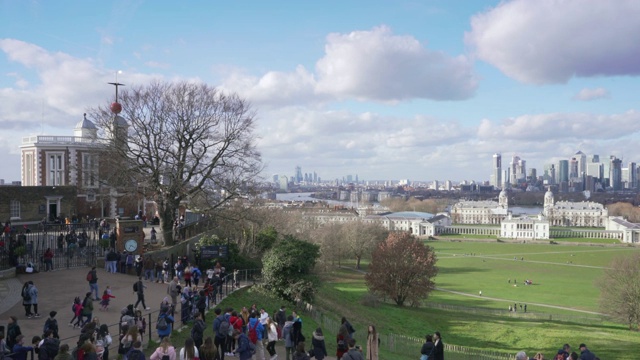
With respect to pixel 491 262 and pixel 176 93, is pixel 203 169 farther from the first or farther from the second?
pixel 491 262

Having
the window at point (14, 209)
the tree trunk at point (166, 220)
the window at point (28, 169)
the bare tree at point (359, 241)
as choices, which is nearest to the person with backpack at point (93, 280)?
the tree trunk at point (166, 220)

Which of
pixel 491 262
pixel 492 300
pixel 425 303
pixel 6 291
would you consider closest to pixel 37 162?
pixel 6 291

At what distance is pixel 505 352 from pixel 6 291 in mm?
21661

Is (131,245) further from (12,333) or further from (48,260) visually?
(12,333)

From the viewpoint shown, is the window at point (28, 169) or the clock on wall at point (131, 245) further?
the window at point (28, 169)

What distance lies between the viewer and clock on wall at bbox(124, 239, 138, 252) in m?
23.7

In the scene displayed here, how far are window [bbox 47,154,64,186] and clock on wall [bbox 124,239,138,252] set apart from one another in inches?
838

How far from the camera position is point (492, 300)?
167ft

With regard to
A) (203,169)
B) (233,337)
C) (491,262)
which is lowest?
(491,262)

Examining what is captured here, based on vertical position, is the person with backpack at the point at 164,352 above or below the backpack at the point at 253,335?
above

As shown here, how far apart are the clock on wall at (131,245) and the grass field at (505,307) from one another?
366 inches

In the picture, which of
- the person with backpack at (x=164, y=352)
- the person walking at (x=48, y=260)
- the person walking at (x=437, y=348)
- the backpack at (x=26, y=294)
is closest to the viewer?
the person with backpack at (x=164, y=352)

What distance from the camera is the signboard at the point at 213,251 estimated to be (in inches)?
1023

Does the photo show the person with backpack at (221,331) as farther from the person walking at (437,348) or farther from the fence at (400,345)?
the fence at (400,345)
